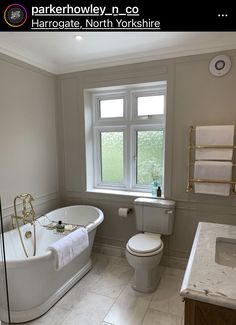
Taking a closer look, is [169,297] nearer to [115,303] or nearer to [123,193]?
[115,303]

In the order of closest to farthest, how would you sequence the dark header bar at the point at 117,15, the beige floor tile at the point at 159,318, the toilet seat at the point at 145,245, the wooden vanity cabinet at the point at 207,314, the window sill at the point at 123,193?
the wooden vanity cabinet at the point at 207,314 → the dark header bar at the point at 117,15 → the beige floor tile at the point at 159,318 → the toilet seat at the point at 145,245 → the window sill at the point at 123,193

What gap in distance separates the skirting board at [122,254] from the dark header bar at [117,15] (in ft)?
7.67

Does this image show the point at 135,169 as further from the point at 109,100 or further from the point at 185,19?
the point at 185,19

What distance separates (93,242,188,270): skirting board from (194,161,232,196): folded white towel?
91 cm

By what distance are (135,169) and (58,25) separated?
6.02 ft

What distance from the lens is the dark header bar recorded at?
1467mm

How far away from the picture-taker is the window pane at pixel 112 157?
2.98m

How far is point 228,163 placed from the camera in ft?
6.91

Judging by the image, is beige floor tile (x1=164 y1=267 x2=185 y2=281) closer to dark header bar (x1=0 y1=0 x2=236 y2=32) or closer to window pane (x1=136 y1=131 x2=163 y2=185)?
window pane (x1=136 y1=131 x2=163 y2=185)

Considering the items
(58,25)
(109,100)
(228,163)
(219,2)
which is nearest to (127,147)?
(109,100)

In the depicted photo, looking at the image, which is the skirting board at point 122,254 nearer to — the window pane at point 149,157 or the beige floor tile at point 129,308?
the beige floor tile at point 129,308

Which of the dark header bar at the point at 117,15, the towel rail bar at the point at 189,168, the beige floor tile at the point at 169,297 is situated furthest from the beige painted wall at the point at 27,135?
the towel rail bar at the point at 189,168

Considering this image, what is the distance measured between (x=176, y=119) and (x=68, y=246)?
5.60 feet

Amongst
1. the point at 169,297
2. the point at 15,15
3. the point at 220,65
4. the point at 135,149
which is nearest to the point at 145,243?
the point at 169,297
